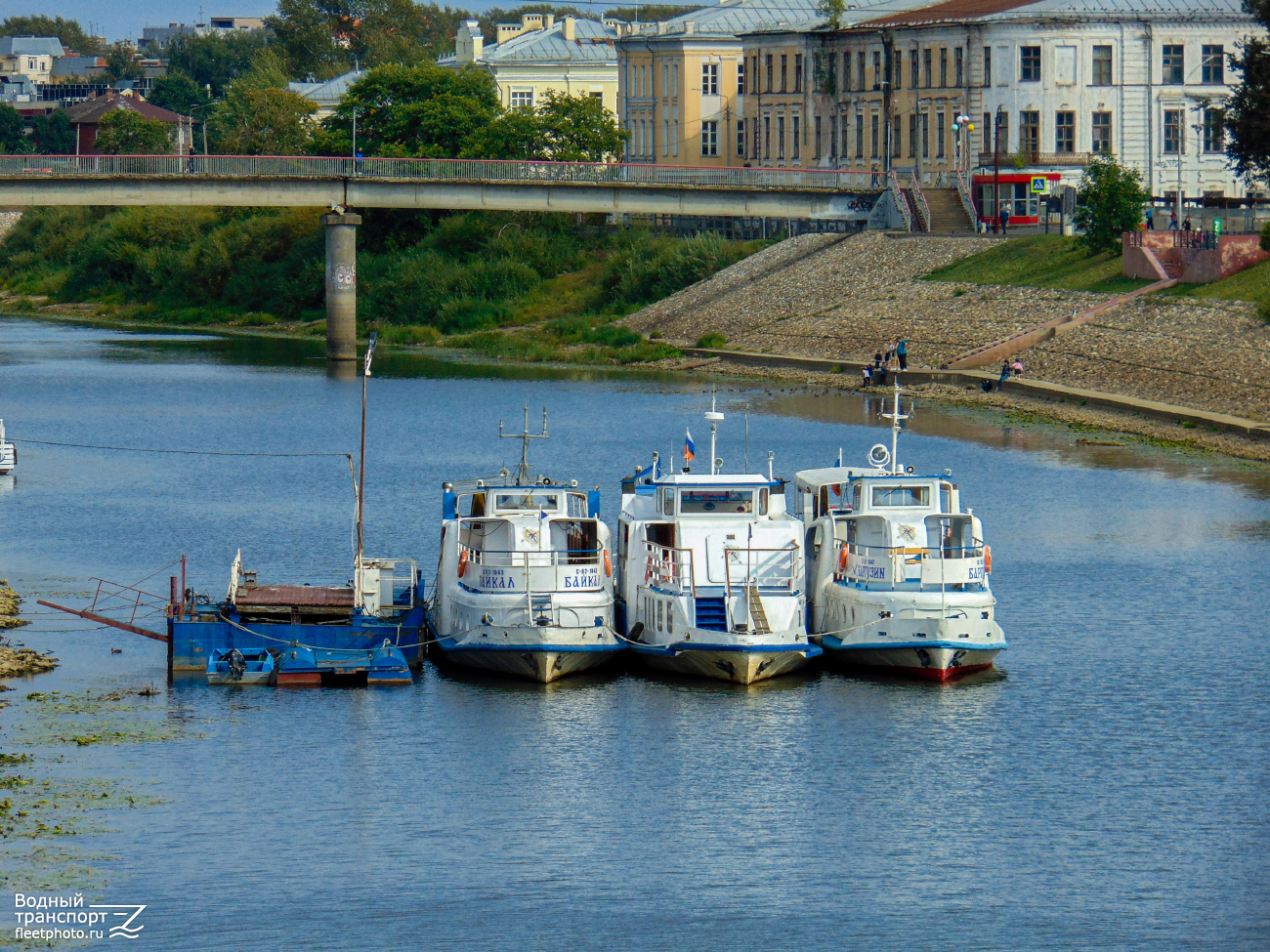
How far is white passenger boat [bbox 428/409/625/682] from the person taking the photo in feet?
147

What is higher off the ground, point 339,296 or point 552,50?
point 552,50

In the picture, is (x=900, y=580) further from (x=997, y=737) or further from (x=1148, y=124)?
(x=1148, y=124)

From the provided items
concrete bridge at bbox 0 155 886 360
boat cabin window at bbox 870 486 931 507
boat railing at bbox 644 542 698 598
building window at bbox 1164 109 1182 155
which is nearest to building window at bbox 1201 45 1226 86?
building window at bbox 1164 109 1182 155

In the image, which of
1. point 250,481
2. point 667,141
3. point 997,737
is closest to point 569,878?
point 997,737

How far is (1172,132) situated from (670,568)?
312ft

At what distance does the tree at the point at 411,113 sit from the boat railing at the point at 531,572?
101 metres

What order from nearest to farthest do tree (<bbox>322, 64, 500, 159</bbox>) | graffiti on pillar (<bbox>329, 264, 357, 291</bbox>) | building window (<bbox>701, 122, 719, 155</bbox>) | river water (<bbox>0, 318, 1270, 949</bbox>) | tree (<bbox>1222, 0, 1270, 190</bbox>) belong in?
river water (<bbox>0, 318, 1270, 949</bbox>)
tree (<bbox>1222, 0, 1270, 190</bbox>)
graffiti on pillar (<bbox>329, 264, 357, 291</bbox>)
tree (<bbox>322, 64, 500, 159</bbox>)
building window (<bbox>701, 122, 719, 155</bbox>)

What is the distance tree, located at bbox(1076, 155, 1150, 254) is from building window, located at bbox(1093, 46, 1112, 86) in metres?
22.9

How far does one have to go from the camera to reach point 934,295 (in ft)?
366

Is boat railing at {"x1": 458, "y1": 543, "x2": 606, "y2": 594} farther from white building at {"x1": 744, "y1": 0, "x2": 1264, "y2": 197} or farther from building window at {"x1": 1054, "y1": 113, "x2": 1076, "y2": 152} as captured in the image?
building window at {"x1": 1054, "y1": 113, "x2": 1076, "y2": 152}

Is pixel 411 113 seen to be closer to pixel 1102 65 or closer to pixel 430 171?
pixel 430 171

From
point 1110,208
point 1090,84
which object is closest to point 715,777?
point 1110,208

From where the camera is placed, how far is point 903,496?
154ft

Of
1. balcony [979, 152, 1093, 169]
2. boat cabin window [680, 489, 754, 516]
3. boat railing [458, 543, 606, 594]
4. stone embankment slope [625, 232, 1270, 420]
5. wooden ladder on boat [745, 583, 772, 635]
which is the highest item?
balcony [979, 152, 1093, 169]
